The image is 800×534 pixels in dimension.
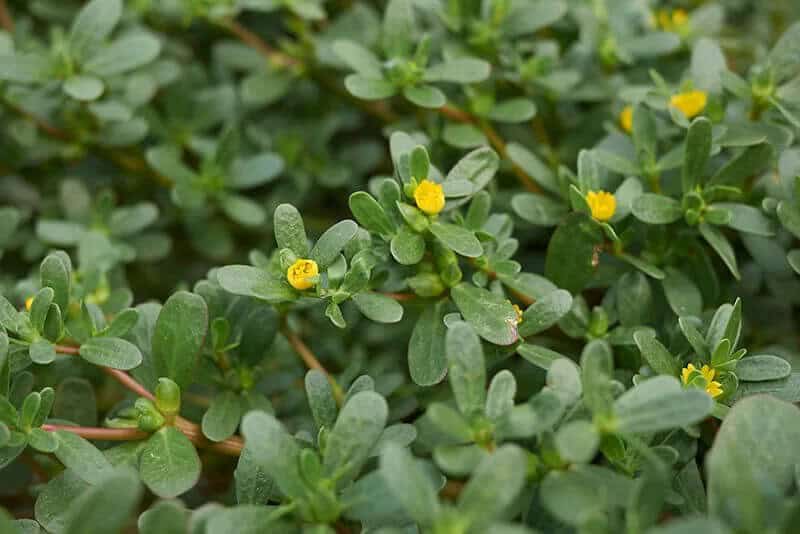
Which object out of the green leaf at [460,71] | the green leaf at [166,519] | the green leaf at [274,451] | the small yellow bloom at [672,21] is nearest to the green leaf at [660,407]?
the green leaf at [274,451]

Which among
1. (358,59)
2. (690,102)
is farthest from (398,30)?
(690,102)

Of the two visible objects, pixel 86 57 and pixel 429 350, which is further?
pixel 86 57

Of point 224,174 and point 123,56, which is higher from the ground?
point 123,56

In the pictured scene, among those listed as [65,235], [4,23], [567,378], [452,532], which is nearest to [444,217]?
[567,378]

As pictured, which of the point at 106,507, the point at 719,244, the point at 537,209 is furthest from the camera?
the point at 537,209

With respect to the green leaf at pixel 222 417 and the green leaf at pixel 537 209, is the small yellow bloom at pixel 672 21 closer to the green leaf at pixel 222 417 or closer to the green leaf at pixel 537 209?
the green leaf at pixel 537 209

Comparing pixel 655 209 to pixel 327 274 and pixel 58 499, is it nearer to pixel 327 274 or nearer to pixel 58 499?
pixel 327 274

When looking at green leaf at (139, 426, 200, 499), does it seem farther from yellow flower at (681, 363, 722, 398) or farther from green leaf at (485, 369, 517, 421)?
yellow flower at (681, 363, 722, 398)
